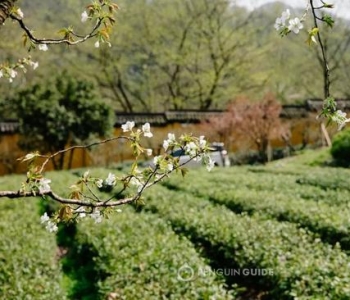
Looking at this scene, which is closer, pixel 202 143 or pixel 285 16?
pixel 285 16

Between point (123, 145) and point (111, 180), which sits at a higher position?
point (123, 145)

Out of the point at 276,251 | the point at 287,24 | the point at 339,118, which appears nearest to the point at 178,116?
the point at 276,251

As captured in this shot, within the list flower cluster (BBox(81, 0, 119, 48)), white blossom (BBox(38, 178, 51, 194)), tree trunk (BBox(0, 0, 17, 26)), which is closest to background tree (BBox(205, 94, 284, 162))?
flower cluster (BBox(81, 0, 119, 48))

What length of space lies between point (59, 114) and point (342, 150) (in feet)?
42.9

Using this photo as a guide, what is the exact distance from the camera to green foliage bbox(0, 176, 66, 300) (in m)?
5.68

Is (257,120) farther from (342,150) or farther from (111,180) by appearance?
(111,180)

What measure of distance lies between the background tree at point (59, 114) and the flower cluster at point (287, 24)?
21335 mm

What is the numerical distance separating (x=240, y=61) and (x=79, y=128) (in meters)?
13.6

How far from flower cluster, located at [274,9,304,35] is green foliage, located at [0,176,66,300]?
426 centimetres

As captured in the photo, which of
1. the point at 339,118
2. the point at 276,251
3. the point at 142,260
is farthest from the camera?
the point at 142,260

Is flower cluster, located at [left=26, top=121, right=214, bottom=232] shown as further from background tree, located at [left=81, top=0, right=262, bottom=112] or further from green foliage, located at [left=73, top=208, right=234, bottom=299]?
background tree, located at [left=81, top=0, right=262, bottom=112]

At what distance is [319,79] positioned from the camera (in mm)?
39781

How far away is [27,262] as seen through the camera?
22.0ft

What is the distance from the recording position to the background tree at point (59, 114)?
2319 cm
